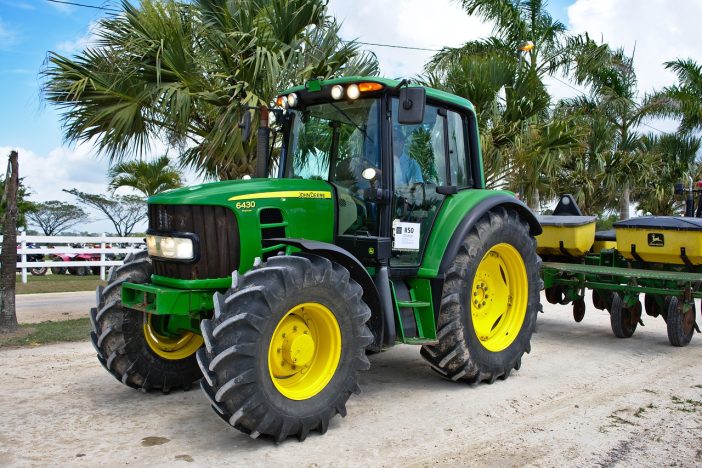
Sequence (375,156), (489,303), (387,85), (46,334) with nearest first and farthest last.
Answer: (387,85) < (375,156) < (489,303) < (46,334)

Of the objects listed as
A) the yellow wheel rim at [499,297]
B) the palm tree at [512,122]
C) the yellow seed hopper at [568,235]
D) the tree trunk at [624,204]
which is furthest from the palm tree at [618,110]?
the yellow wheel rim at [499,297]

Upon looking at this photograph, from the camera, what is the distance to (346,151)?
17.7 ft

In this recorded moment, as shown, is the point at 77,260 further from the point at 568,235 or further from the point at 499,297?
the point at 499,297

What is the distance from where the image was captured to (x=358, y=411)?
5020mm

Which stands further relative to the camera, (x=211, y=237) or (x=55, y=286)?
(x=55, y=286)

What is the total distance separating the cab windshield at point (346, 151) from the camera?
5285mm

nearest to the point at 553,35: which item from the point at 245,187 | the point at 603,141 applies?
the point at 603,141

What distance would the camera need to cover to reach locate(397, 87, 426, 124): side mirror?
478cm

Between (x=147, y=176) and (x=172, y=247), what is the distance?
16681 mm

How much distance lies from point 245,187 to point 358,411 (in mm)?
1867

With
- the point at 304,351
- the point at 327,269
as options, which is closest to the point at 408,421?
the point at 304,351

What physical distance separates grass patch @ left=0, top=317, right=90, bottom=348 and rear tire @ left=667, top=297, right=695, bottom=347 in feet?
22.3

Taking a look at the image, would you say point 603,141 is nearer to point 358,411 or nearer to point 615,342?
point 615,342

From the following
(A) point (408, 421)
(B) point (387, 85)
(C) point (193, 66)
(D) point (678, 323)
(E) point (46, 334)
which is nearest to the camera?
(A) point (408, 421)
